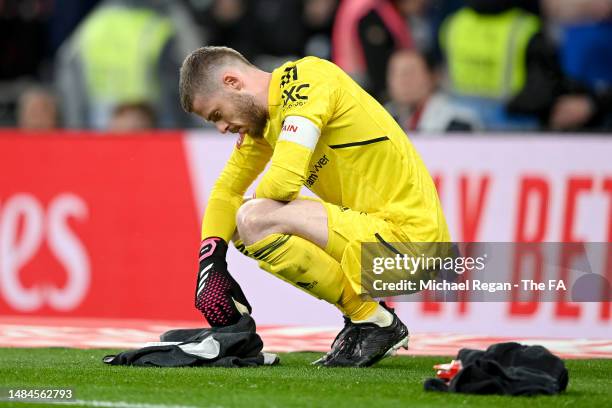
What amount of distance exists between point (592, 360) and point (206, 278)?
2.14 meters

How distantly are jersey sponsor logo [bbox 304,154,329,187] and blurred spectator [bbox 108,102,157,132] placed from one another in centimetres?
513

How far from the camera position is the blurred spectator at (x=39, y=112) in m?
12.8

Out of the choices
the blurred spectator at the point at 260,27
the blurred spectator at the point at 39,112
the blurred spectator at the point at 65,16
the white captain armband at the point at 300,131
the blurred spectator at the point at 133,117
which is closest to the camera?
the white captain armband at the point at 300,131

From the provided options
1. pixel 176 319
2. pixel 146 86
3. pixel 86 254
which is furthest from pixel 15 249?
pixel 146 86

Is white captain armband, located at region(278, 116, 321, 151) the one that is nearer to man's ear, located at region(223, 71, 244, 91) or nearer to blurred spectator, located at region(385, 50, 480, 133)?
man's ear, located at region(223, 71, 244, 91)

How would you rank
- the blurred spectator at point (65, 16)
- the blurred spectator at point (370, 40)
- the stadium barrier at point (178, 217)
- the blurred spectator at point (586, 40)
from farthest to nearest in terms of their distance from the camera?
the blurred spectator at point (65, 16) → the blurred spectator at point (370, 40) → the blurred spectator at point (586, 40) → the stadium barrier at point (178, 217)

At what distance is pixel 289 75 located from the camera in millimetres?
7133

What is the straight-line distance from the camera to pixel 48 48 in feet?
50.5

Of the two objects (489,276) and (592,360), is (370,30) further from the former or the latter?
(592,360)

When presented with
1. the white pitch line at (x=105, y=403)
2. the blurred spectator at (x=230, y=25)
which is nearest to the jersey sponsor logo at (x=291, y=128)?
the white pitch line at (x=105, y=403)

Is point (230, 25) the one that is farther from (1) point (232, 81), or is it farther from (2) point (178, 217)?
(1) point (232, 81)

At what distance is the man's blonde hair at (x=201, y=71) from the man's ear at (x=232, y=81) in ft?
0.15

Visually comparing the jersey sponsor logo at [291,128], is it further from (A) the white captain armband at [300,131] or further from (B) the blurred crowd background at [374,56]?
(B) the blurred crowd background at [374,56]

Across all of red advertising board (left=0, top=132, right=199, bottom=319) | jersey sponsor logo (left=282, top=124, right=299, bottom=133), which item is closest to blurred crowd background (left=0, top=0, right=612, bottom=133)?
red advertising board (left=0, top=132, right=199, bottom=319)
